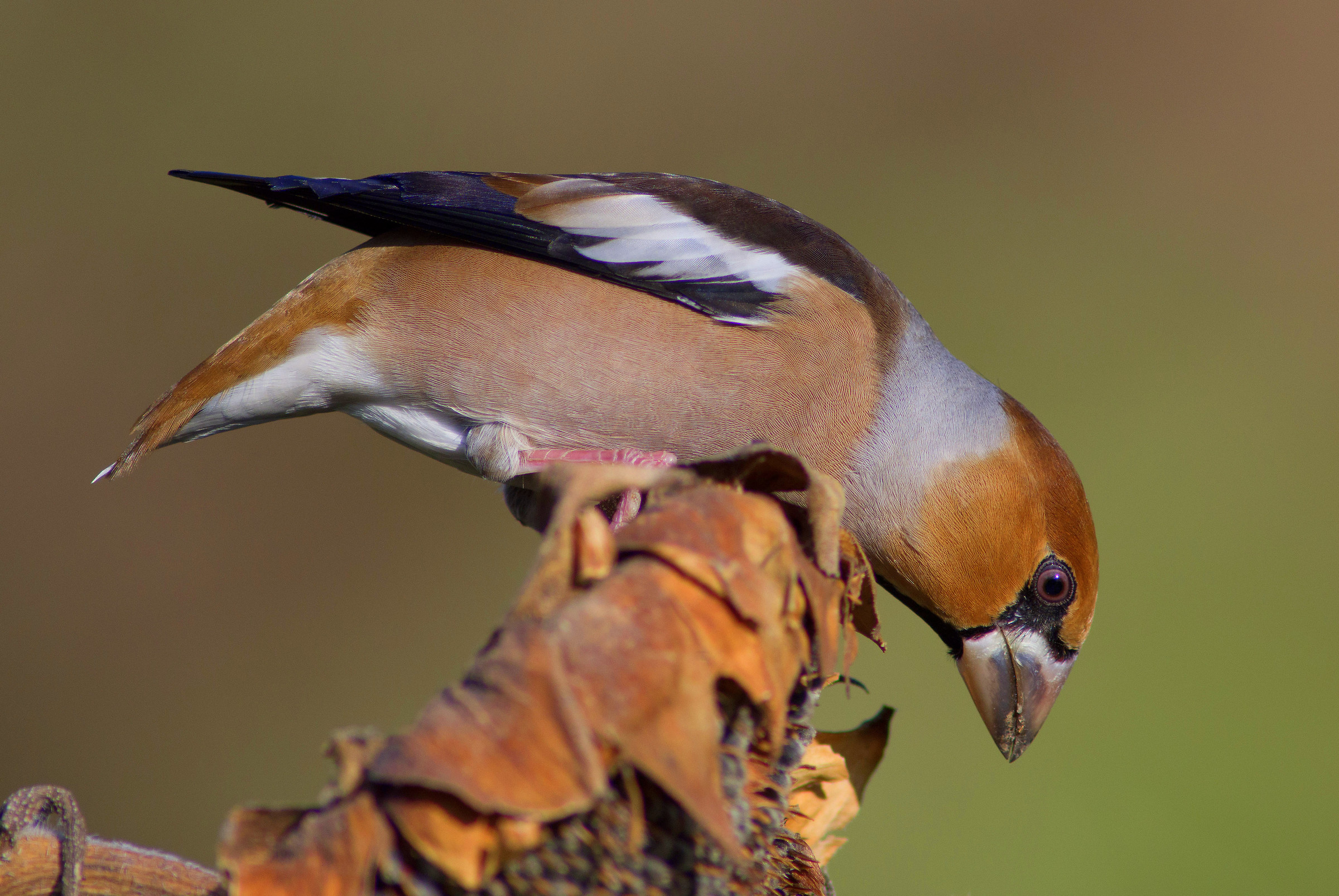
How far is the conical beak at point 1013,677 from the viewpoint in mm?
2232

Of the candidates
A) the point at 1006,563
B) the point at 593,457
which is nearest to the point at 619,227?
the point at 593,457

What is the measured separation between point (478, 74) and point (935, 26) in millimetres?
2471

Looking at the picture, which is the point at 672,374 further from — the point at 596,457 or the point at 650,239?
the point at 650,239

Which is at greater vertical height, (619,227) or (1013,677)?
(619,227)

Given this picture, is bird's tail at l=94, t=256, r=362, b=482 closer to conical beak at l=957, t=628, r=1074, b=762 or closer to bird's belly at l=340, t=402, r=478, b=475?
bird's belly at l=340, t=402, r=478, b=475

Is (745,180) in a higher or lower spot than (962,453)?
Answer: higher

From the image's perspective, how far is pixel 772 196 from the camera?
5.38 metres

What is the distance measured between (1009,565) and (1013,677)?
0.28 m

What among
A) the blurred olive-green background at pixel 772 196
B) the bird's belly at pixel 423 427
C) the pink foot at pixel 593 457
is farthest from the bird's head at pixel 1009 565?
the blurred olive-green background at pixel 772 196

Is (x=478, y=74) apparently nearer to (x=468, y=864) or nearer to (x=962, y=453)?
(x=962, y=453)

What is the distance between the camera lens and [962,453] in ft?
7.39

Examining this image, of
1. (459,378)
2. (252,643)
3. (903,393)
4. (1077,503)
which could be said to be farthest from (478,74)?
(1077,503)

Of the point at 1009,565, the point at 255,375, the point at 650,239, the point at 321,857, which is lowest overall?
the point at 321,857

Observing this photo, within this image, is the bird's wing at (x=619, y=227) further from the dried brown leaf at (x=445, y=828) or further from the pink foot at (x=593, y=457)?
the dried brown leaf at (x=445, y=828)
